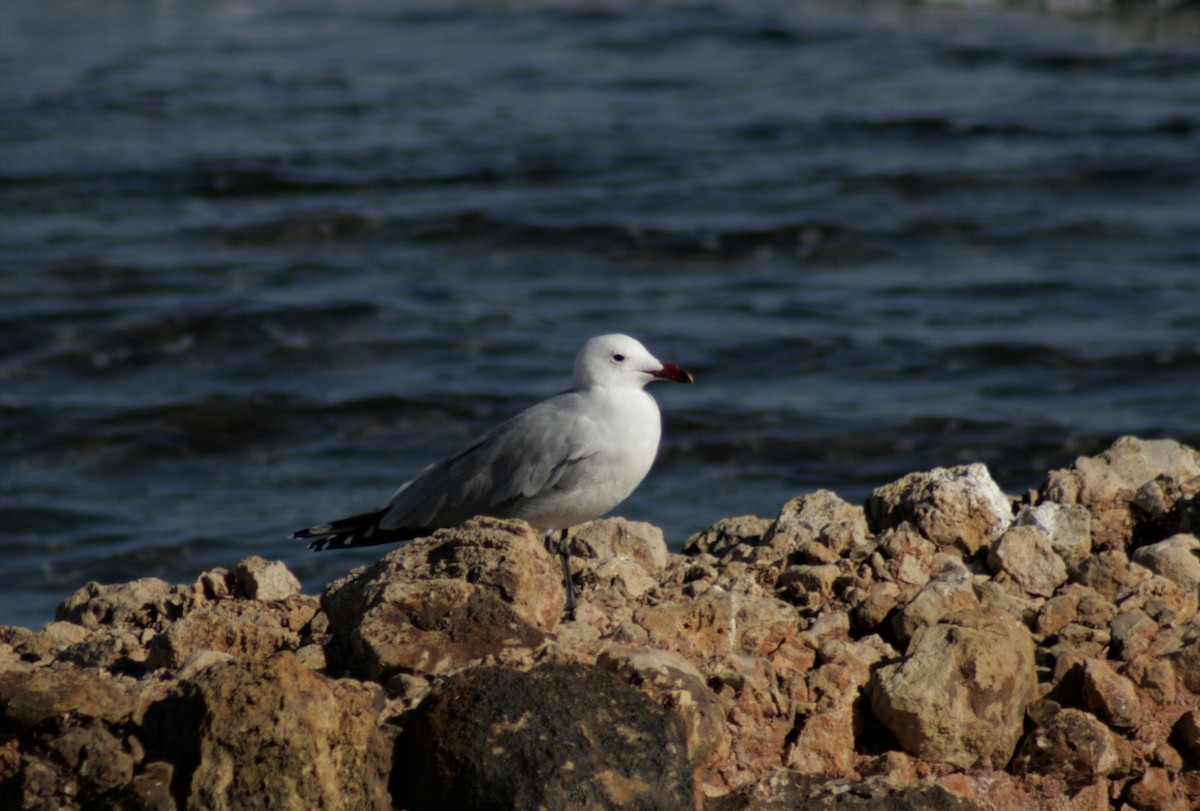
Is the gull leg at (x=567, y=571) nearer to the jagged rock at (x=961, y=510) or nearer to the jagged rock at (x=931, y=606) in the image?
the jagged rock at (x=931, y=606)

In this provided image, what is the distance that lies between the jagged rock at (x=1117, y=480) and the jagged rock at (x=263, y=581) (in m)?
2.20

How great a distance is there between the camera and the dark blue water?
876cm

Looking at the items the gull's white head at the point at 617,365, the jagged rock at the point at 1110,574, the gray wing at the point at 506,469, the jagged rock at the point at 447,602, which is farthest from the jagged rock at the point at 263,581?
the jagged rock at the point at 1110,574

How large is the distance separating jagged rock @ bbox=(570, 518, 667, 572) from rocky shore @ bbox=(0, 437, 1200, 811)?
0.19 metres

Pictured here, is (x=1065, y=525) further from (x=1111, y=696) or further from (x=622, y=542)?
(x=622, y=542)

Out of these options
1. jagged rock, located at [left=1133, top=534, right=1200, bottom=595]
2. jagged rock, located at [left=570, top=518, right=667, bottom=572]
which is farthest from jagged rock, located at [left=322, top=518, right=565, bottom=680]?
jagged rock, located at [left=1133, top=534, right=1200, bottom=595]

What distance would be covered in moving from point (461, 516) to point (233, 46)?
1529 cm

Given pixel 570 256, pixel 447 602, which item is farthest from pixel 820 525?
pixel 570 256

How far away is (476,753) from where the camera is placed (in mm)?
3295

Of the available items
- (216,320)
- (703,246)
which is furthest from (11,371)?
(703,246)

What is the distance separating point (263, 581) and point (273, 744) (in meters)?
1.15

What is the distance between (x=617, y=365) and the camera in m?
→ 5.26

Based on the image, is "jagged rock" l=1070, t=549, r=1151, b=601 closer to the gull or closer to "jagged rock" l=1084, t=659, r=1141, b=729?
"jagged rock" l=1084, t=659, r=1141, b=729

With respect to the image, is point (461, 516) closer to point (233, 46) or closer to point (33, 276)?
point (33, 276)
